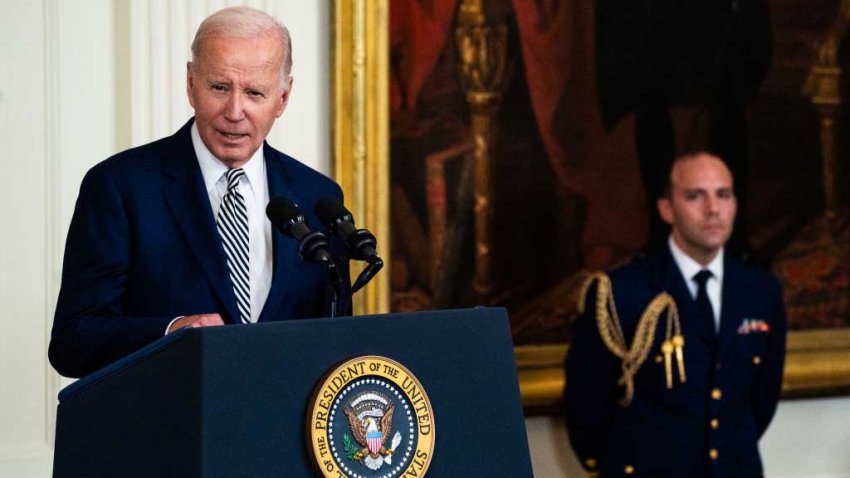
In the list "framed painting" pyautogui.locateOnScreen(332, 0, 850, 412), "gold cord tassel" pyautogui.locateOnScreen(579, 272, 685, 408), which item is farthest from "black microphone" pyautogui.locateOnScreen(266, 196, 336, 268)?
"gold cord tassel" pyautogui.locateOnScreen(579, 272, 685, 408)

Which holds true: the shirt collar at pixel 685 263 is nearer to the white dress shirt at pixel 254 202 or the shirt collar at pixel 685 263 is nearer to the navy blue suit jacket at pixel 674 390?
the navy blue suit jacket at pixel 674 390

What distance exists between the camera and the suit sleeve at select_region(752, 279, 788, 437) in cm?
Result: 459

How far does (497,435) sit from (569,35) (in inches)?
115

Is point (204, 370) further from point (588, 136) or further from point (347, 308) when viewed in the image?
point (588, 136)

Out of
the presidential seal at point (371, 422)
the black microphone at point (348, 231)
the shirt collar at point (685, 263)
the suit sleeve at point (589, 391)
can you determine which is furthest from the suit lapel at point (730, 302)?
the presidential seal at point (371, 422)

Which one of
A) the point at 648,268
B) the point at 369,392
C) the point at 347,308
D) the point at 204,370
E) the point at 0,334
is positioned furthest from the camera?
the point at 648,268

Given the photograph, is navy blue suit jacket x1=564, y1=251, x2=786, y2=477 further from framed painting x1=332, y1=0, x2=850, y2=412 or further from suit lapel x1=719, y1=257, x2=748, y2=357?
framed painting x1=332, y1=0, x2=850, y2=412

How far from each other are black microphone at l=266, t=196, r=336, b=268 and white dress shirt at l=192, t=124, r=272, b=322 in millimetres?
364

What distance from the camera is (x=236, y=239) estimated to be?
2641 millimetres

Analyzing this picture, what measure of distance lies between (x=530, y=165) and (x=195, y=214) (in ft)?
7.54

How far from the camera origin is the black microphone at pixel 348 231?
220 cm

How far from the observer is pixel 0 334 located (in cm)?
405

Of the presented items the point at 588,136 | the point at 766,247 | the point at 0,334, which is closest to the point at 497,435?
the point at 0,334

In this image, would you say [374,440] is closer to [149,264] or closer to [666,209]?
[149,264]
